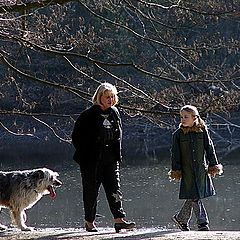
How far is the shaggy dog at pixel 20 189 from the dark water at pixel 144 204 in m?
4.24

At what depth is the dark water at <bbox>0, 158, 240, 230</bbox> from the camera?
16.0 metres

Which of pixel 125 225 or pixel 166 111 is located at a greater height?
pixel 166 111

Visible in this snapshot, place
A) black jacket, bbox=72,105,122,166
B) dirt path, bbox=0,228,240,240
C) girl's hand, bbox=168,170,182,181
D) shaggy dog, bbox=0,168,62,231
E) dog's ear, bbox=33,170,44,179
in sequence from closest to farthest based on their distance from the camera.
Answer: dirt path, bbox=0,228,240,240 → black jacket, bbox=72,105,122,166 → girl's hand, bbox=168,170,182,181 → shaggy dog, bbox=0,168,62,231 → dog's ear, bbox=33,170,44,179

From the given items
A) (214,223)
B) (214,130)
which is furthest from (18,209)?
(214,130)

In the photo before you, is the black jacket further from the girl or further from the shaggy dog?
the shaggy dog

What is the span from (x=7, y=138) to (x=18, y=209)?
2331cm

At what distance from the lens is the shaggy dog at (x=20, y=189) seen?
10.3 metres

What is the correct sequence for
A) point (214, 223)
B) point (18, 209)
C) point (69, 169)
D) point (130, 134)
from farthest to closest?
point (130, 134) < point (69, 169) < point (214, 223) < point (18, 209)

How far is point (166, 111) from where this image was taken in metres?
10.8

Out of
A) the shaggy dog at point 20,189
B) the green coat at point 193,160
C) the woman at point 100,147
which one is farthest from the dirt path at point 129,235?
the shaggy dog at point 20,189

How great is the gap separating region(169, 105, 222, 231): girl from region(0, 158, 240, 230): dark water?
5.74 meters

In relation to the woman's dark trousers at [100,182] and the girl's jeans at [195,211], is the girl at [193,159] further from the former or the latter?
the woman's dark trousers at [100,182]

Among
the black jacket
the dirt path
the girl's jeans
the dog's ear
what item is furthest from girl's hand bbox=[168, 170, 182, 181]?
the dog's ear

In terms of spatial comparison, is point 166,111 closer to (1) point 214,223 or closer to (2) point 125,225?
(2) point 125,225
